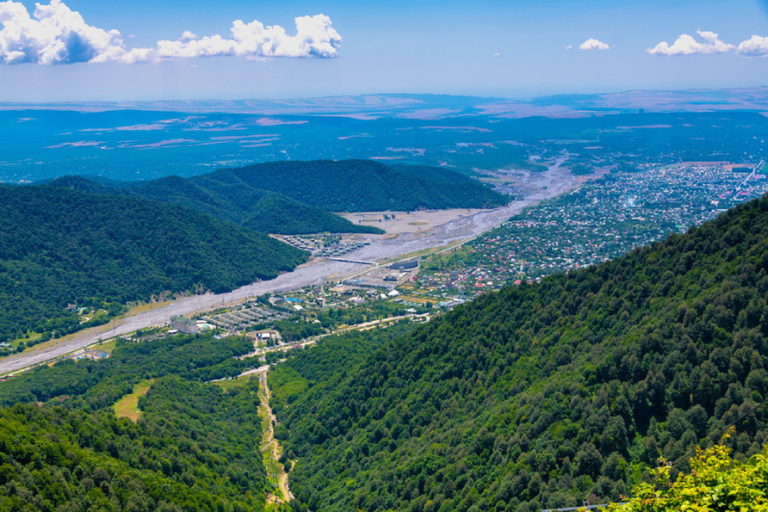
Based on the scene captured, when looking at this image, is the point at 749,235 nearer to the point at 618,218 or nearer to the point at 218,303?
the point at 218,303

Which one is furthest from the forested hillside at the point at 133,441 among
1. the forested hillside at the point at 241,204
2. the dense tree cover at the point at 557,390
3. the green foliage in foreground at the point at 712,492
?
the forested hillside at the point at 241,204

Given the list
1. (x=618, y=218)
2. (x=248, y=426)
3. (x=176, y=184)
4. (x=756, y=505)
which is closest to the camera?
(x=756, y=505)

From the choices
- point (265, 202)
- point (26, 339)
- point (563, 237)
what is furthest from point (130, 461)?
point (265, 202)

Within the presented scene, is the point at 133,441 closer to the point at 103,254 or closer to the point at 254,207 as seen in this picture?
the point at 103,254

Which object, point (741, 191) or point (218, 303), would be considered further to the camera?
point (741, 191)

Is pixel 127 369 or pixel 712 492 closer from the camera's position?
pixel 712 492

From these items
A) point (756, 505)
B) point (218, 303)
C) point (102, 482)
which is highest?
point (756, 505)

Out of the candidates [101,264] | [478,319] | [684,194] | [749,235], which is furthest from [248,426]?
[684,194]
